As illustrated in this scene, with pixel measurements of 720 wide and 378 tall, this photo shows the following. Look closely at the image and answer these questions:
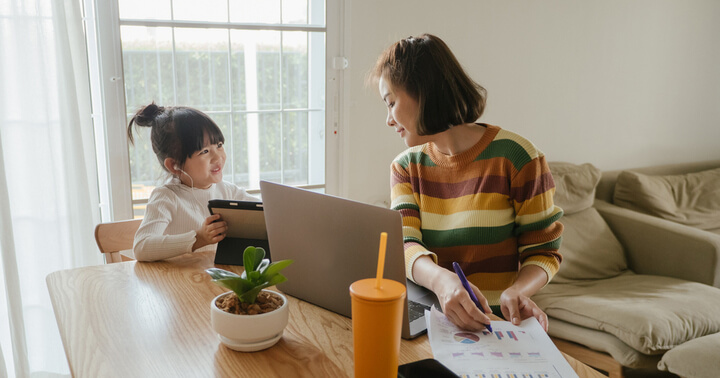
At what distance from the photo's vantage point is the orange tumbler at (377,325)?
662 millimetres

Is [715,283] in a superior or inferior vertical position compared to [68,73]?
inferior

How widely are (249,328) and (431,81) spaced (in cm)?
70

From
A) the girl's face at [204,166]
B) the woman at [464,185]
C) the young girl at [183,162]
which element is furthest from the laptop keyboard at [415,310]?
the girl's face at [204,166]

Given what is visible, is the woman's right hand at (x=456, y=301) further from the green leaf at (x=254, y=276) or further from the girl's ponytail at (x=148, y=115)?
the girl's ponytail at (x=148, y=115)

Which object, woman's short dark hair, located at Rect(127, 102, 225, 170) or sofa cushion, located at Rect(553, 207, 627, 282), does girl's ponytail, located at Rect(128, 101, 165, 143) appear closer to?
woman's short dark hair, located at Rect(127, 102, 225, 170)

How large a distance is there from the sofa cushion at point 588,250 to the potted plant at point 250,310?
200cm

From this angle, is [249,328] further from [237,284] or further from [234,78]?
[234,78]

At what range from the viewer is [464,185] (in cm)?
132

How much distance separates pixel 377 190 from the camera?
106 inches

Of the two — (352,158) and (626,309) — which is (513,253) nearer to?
(626,309)

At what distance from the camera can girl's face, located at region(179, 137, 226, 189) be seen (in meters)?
1.56

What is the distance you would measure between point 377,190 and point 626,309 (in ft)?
3.94

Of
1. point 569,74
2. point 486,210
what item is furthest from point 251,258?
point 569,74

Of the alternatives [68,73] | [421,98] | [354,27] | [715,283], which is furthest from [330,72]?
[715,283]
